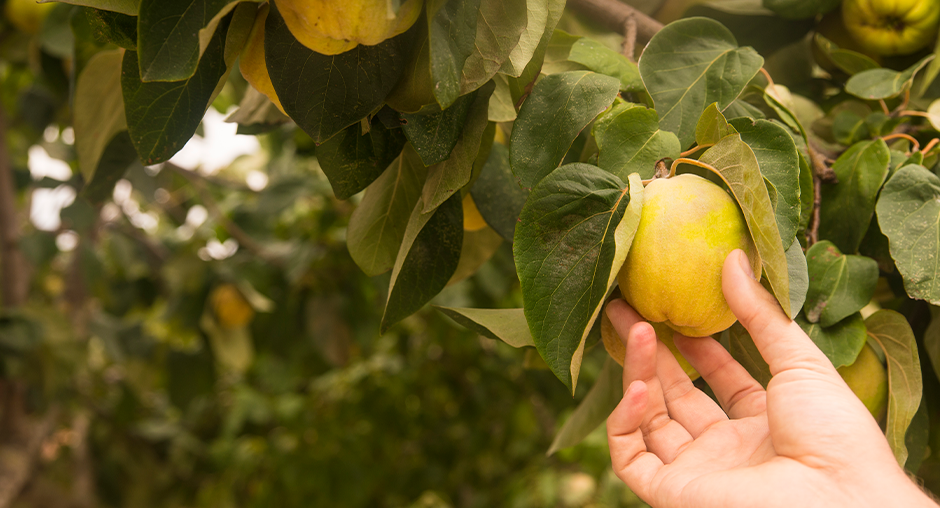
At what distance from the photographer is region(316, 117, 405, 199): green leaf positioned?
50 centimetres

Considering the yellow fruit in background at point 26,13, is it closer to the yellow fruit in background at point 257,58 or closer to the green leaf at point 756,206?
the yellow fruit in background at point 257,58

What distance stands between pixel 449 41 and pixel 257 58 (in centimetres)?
17

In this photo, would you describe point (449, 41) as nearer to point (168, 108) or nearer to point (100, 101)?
point (168, 108)

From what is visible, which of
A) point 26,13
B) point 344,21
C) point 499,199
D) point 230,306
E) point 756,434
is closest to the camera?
point 344,21

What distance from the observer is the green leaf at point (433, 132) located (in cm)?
44

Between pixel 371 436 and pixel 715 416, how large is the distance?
1.83 meters

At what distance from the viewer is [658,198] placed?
16.5 inches

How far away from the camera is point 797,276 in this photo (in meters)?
0.42

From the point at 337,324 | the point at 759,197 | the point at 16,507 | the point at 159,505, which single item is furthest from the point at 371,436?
the point at 759,197

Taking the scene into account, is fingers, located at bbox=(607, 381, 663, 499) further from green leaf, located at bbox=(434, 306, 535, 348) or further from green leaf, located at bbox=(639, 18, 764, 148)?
green leaf, located at bbox=(639, 18, 764, 148)

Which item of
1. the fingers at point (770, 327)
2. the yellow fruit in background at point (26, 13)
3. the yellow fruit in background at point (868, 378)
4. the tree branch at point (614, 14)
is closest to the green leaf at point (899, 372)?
the yellow fruit in background at point (868, 378)

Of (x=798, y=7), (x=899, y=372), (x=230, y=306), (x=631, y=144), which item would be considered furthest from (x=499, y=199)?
(x=230, y=306)

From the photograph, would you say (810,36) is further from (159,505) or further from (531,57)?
(159,505)

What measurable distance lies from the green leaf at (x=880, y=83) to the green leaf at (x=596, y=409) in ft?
1.29
